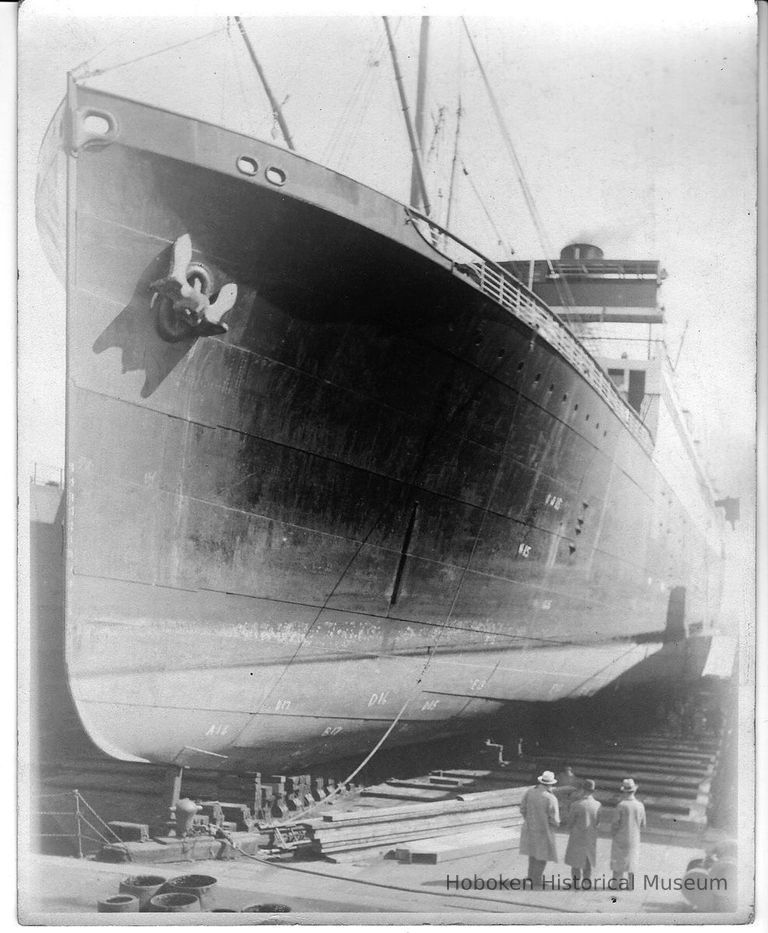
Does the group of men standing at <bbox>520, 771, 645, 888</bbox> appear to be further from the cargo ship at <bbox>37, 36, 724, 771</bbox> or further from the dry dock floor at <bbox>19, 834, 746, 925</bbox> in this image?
the cargo ship at <bbox>37, 36, 724, 771</bbox>

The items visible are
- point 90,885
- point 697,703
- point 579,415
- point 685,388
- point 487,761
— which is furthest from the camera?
point 579,415

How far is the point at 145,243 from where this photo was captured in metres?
4.46

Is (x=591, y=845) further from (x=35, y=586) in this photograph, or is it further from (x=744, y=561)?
(x=35, y=586)

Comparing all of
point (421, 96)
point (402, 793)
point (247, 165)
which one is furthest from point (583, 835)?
point (421, 96)

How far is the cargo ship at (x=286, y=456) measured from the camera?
14.5ft

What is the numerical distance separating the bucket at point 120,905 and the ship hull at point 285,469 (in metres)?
0.76

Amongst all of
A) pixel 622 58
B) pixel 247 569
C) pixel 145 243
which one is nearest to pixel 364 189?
pixel 145 243

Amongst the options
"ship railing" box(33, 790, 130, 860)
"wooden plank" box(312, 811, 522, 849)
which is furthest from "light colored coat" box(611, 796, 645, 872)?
"ship railing" box(33, 790, 130, 860)

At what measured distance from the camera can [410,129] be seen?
5469mm

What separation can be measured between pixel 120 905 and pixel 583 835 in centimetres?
276

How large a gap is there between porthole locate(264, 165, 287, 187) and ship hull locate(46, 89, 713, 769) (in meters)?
0.01

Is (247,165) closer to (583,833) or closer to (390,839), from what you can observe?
(390,839)

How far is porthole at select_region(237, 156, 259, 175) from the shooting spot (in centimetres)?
451

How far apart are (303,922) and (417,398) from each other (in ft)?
11.3
